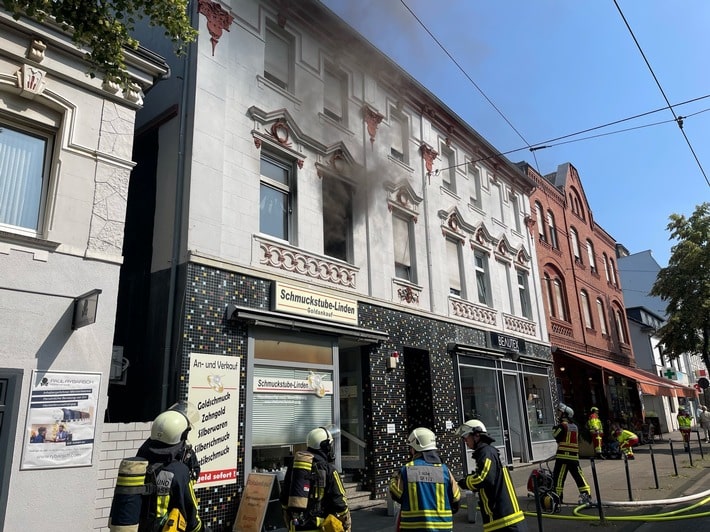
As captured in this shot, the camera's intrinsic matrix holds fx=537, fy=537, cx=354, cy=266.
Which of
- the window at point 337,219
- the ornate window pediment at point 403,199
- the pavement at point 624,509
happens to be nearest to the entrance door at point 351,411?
the pavement at point 624,509

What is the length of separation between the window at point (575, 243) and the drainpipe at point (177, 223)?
65.9 feet

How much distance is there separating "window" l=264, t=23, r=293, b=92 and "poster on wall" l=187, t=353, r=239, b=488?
602 centimetres

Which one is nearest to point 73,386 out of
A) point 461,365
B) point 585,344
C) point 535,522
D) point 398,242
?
point 535,522

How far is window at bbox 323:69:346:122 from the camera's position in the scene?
12.5 meters

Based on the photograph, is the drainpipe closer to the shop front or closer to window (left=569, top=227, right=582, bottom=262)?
the shop front

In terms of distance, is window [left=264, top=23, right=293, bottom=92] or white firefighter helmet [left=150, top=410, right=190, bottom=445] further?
window [left=264, top=23, right=293, bottom=92]

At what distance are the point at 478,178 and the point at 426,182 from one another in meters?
3.79

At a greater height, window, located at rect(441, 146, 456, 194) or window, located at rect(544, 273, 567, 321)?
window, located at rect(441, 146, 456, 194)

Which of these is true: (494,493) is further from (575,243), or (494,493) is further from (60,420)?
(575,243)

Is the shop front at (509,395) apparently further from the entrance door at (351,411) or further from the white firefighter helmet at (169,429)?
the white firefighter helmet at (169,429)

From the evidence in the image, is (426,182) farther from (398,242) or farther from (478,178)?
(478,178)

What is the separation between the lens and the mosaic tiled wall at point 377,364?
8156 mm

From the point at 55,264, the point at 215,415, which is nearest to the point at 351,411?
the point at 215,415

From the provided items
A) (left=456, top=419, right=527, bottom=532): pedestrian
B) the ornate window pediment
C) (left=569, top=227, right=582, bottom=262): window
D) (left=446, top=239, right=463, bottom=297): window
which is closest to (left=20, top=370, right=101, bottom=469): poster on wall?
(left=456, top=419, right=527, bottom=532): pedestrian
